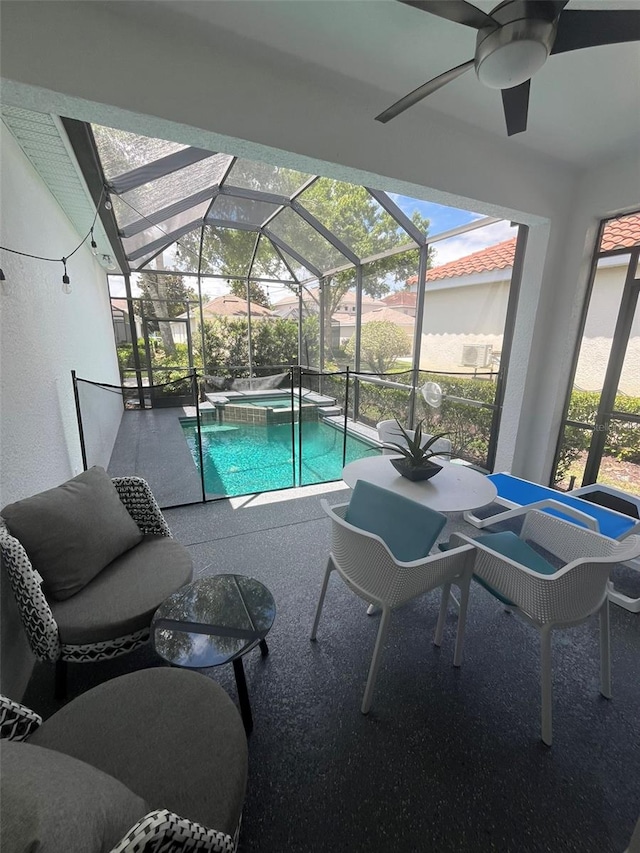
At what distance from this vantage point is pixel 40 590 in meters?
1.40

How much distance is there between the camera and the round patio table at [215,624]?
1332 millimetres

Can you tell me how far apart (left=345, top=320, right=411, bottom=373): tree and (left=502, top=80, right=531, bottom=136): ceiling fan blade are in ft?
11.4

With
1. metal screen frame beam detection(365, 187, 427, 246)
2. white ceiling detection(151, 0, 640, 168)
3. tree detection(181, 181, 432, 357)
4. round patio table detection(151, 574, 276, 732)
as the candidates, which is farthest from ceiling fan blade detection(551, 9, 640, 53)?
tree detection(181, 181, 432, 357)

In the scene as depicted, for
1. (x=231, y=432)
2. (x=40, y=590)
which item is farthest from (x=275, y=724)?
(x=231, y=432)

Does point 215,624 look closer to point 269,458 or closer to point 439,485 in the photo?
point 439,485

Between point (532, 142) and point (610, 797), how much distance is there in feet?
12.3

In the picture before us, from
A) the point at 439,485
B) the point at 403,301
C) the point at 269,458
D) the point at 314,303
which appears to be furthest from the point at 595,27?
the point at 314,303

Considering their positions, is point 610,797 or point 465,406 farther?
point 465,406

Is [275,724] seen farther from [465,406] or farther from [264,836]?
[465,406]

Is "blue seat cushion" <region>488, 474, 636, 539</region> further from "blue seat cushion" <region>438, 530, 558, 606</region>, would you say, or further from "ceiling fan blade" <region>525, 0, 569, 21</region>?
"ceiling fan blade" <region>525, 0, 569, 21</region>

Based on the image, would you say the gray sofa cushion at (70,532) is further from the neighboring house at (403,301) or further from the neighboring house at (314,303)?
the neighboring house at (314,303)

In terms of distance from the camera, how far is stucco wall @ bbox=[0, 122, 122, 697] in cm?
166

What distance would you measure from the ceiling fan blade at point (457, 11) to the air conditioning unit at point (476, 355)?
2.95 m

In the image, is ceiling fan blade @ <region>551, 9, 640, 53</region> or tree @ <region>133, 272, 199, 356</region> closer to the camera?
ceiling fan blade @ <region>551, 9, 640, 53</region>
